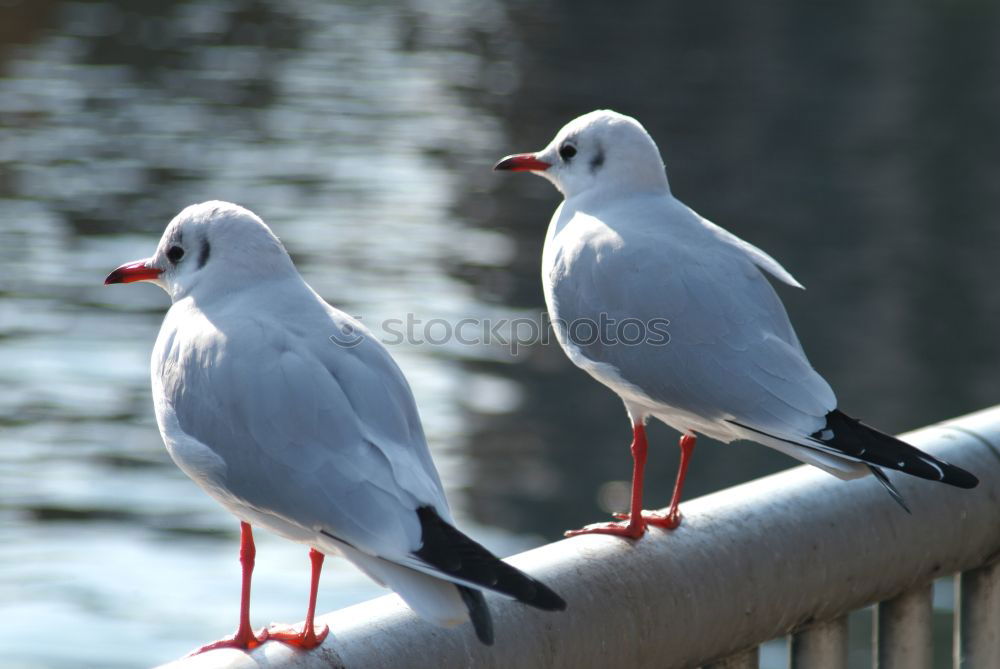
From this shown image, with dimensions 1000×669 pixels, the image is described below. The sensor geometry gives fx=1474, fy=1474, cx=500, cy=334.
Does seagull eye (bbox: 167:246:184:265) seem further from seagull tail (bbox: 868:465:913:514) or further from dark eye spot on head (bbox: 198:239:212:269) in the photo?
seagull tail (bbox: 868:465:913:514)

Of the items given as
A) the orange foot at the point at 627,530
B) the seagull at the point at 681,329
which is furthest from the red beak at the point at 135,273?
the orange foot at the point at 627,530

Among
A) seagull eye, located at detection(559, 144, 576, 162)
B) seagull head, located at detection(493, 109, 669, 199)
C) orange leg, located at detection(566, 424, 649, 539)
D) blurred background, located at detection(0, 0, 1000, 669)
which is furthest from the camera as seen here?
blurred background, located at detection(0, 0, 1000, 669)

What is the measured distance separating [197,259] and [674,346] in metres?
0.87

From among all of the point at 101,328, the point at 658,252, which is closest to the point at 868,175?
the point at 101,328

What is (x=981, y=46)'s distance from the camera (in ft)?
61.0

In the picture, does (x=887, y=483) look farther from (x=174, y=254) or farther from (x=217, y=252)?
→ (x=174, y=254)

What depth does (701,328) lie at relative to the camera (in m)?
2.69

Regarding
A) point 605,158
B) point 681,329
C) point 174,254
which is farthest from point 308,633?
point 605,158

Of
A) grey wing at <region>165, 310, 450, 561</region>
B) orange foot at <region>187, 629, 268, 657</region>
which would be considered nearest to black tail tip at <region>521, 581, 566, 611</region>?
grey wing at <region>165, 310, 450, 561</region>

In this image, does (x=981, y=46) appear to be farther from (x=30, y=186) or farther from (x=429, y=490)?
(x=429, y=490)

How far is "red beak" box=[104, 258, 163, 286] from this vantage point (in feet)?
8.43

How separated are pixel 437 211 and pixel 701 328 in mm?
10628

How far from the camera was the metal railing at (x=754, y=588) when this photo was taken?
1.91 meters

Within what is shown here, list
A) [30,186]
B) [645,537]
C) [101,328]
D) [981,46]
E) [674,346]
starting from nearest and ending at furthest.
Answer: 1. [645,537]
2. [674,346]
3. [101,328]
4. [30,186]
5. [981,46]
